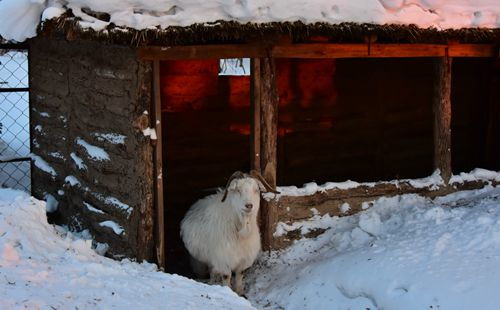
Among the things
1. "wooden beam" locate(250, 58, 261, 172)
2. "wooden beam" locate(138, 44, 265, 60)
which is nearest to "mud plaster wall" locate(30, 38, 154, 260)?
"wooden beam" locate(138, 44, 265, 60)

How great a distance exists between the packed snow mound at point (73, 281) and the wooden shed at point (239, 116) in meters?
1.31

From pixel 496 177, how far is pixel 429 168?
11.0 feet

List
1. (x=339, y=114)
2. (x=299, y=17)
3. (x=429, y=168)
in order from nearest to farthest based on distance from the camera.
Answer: (x=299, y=17)
(x=339, y=114)
(x=429, y=168)

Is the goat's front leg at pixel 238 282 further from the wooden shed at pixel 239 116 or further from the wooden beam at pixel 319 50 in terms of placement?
the wooden beam at pixel 319 50

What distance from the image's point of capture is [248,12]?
8250 mm

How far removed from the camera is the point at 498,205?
9680 millimetres

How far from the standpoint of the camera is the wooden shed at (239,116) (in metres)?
8.72

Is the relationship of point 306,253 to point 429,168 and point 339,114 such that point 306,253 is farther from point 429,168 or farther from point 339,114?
point 429,168

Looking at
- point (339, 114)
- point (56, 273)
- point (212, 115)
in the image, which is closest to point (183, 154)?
point (212, 115)

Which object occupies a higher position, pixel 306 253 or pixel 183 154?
pixel 183 154

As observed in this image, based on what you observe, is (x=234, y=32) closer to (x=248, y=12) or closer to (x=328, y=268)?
(x=248, y=12)

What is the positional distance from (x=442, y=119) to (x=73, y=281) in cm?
642

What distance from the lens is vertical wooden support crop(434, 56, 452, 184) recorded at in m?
10.8

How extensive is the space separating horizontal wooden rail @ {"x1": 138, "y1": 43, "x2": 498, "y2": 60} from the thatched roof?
109 millimetres
